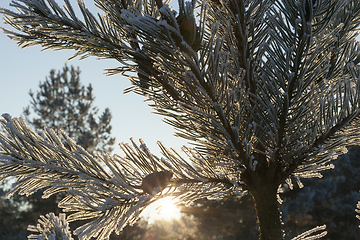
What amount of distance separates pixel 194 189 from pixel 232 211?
19.3 meters

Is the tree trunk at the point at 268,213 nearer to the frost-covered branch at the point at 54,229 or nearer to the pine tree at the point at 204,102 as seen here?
the pine tree at the point at 204,102

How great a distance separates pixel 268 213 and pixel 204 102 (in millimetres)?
889

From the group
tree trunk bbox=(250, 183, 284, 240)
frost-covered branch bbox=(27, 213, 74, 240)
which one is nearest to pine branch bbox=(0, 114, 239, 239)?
frost-covered branch bbox=(27, 213, 74, 240)

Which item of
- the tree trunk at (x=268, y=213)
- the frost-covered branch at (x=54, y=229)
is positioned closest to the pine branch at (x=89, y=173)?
the frost-covered branch at (x=54, y=229)

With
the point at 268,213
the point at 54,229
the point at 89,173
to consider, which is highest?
the point at 89,173

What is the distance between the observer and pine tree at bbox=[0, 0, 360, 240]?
1249 mm

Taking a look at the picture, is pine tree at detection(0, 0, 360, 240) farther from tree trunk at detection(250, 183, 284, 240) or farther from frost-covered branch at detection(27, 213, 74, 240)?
frost-covered branch at detection(27, 213, 74, 240)

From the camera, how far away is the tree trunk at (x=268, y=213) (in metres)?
1.65

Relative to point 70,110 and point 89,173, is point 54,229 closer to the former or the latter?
point 89,173

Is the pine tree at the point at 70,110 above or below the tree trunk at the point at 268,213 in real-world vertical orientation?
above

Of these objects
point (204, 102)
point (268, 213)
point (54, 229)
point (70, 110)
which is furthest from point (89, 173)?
point (70, 110)

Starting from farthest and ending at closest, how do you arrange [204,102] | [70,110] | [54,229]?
[70,110], [54,229], [204,102]

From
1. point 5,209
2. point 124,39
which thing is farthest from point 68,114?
point 124,39

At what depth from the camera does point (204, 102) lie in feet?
4.43
